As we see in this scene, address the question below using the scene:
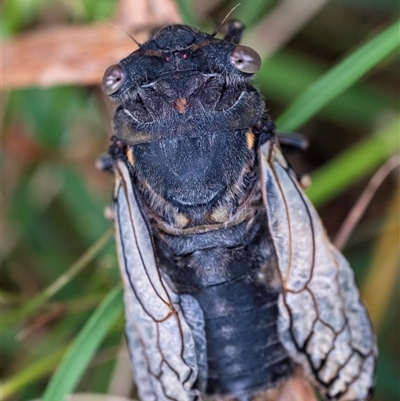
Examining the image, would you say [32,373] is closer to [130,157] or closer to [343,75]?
[130,157]

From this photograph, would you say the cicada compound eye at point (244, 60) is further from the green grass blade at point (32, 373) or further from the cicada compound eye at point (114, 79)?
the green grass blade at point (32, 373)

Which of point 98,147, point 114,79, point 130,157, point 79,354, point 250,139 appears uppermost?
point 98,147

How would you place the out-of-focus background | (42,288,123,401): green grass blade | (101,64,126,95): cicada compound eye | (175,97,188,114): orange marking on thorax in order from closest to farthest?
1. (175,97,188,114): orange marking on thorax
2. (101,64,126,95): cicada compound eye
3. (42,288,123,401): green grass blade
4. the out-of-focus background

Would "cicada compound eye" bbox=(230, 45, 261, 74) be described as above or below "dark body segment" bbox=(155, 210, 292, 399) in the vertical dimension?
above

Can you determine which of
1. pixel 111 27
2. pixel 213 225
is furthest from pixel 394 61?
pixel 213 225

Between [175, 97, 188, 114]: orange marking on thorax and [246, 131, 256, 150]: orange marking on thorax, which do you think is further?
[246, 131, 256, 150]: orange marking on thorax

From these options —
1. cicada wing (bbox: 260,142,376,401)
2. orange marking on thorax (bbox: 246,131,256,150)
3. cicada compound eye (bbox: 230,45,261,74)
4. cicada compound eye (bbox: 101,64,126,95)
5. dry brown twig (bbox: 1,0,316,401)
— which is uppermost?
dry brown twig (bbox: 1,0,316,401)

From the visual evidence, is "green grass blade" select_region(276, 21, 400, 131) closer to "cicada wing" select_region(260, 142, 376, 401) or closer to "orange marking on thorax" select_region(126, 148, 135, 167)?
"cicada wing" select_region(260, 142, 376, 401)

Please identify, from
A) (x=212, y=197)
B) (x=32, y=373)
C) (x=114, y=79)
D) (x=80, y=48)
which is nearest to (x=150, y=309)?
(x=212, y=197)

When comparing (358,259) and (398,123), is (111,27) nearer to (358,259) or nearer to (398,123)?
(398,123)

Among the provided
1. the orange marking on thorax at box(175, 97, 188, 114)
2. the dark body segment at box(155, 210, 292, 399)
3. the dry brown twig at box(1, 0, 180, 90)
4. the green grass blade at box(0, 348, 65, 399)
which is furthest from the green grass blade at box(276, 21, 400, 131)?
the green grass blade at box(0, 348, 65, 399)
